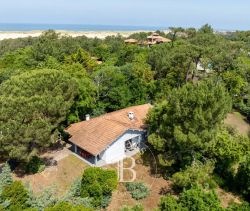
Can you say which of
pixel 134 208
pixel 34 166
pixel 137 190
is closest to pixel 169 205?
pixel 134 208

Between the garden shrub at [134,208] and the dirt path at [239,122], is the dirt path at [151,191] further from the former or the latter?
the dirt path at [239,122]

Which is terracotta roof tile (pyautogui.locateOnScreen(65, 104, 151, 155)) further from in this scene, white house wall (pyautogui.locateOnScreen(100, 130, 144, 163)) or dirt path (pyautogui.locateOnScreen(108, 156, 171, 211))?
dirt path (pyautogui.locateOnScreen(108, 156, 171, 211))

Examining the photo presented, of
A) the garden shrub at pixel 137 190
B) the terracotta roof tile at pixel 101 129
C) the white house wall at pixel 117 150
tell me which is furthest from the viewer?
the white house wall at pixel 117 150

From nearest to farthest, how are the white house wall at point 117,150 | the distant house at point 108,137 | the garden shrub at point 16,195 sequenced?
the garden shrub at point 16,195, the distant house at point 108,137, the white house wall at point 117,150

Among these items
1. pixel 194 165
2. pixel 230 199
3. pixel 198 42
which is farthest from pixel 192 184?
pixel 198 42

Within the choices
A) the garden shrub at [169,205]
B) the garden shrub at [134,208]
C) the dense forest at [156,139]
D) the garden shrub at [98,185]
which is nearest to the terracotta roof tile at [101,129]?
the dense forest at [156,139]

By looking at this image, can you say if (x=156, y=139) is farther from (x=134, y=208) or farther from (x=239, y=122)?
(x=239, y=122)

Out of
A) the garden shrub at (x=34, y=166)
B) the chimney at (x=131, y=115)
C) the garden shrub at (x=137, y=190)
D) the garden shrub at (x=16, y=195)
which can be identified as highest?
the chimney at (x=131, y=115)
